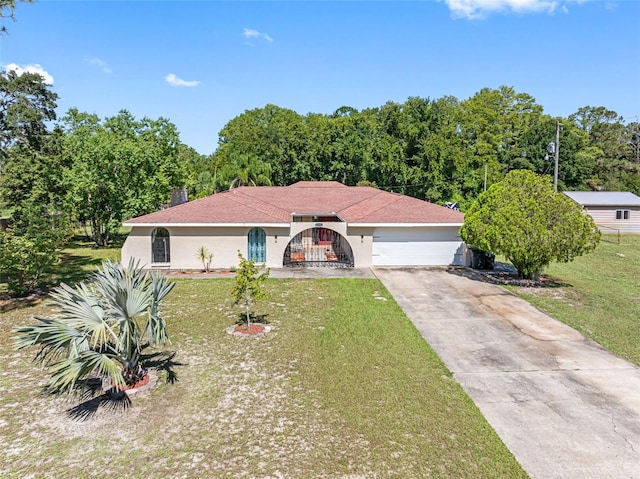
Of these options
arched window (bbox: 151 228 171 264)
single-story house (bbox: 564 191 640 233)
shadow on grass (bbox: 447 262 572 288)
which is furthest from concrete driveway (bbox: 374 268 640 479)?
single-story house (bbox: 564 191 640 233)

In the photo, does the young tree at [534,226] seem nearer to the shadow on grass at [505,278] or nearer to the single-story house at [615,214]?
the shadow on grass at [505,278]

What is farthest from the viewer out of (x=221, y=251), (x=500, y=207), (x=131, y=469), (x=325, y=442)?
(x=221, y=251)

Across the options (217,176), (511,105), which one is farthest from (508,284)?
(511,105)

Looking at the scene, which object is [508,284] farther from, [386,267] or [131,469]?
[131,469]

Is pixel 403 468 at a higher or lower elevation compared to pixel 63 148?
lower

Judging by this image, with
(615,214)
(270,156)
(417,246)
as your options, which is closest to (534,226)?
(417,246)

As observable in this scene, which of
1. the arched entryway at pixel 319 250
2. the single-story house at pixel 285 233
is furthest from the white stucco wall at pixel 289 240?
the arched entryway at pixel 319 250
